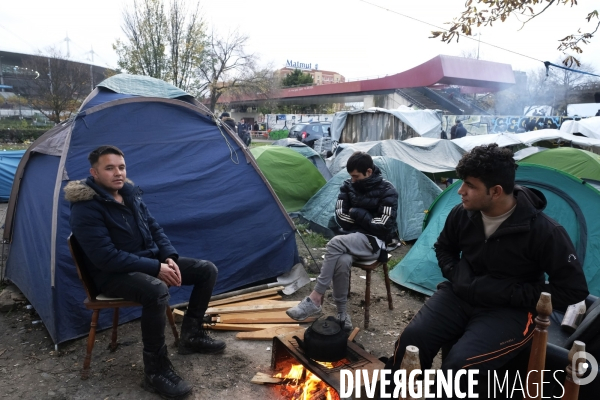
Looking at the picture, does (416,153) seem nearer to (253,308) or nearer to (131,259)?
(253,308)

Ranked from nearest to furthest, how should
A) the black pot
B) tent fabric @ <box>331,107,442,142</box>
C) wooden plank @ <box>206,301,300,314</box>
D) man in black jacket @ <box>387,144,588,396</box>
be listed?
1. man in black jacket @ <box>387,144,588,396</box>
2. the black pot
3. wooden plank @ <box>206,301,300,314</box>
4. tent fabric @ <box>331,107,442,142</box>

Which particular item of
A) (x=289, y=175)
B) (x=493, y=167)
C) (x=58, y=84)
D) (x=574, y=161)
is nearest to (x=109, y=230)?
(x=493, y=167)

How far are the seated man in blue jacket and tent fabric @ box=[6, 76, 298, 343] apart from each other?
2.34 ft

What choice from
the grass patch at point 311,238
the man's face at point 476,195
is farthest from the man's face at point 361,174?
the grass patch at point 311,238

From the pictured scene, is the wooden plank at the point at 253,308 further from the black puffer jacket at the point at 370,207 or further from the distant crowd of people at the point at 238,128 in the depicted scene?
the distant crowd of people at the point at 238,128

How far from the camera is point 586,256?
3766 millimetres

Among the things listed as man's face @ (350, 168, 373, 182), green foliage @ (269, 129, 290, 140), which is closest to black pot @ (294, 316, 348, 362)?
man's face @ (350, 168, 373, 182)

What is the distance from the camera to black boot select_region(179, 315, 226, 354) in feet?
11.0

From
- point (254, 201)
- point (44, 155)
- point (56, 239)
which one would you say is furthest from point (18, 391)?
point (254, 201)

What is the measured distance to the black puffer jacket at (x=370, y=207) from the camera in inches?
151

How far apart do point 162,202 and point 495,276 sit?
294 centimetres

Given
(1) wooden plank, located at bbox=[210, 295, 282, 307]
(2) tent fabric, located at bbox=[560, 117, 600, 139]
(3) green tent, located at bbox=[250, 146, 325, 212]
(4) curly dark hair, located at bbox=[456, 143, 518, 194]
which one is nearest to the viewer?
(4) curly dark hair, located at bbox=[456, 143, 518, 194]

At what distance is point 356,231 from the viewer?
3984 mm

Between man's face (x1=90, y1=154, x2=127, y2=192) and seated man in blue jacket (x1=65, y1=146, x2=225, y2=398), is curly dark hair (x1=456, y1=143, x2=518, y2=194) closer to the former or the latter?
seated man in blue jacket (x1=65, y1=146, x2=225, y2=398)
